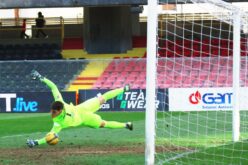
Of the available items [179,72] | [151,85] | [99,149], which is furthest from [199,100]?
[151,85]

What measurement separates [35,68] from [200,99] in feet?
28.9

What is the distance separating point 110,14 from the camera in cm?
3619

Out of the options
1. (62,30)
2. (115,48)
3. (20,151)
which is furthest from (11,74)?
(20,151)

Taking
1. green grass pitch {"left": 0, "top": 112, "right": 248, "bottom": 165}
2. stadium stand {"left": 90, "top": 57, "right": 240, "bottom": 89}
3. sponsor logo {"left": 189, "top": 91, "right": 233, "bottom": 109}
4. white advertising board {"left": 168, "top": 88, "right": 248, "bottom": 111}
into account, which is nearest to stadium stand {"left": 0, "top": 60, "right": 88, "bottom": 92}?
stadium stand {"left": 90, "top": 57, "right": 240, "bottom": 89}

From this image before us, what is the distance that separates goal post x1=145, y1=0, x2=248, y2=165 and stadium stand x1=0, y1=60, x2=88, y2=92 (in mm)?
4531

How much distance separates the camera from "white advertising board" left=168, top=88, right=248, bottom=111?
27.3 meters

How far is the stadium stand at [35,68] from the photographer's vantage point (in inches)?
1261

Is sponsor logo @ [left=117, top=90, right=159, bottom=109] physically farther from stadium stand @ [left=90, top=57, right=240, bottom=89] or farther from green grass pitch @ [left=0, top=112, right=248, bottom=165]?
green grass pitch @ [left=0, top=112, right=248, bottom=165]

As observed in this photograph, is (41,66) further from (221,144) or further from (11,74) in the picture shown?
(221,144)

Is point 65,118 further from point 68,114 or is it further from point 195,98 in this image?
point 195,98

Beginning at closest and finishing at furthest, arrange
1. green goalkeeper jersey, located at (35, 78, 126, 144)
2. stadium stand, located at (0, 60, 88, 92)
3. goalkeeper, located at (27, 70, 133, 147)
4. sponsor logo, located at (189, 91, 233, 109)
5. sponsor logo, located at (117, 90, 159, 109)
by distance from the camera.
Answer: goalkeeper, located at (27, 70, 133, 147)
green goalkeeper jersey, located at (35, 78, 126, 144)
sponsor logo, located at (189, 91, 233, 109)
sponsor logo, located at (117, 90, 159, 109)
stadium stand, located at (0, 60, 88, 92)

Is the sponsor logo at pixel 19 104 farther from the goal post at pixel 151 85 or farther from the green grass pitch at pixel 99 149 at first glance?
the goal post at pixel 151 85

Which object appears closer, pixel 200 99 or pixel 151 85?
pixel 151 85

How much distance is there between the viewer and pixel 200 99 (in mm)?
27766
